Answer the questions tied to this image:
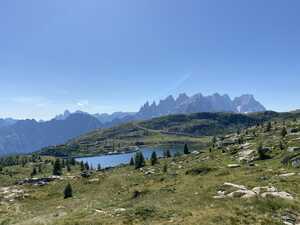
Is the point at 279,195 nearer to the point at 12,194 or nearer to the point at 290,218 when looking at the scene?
the point at 290,218

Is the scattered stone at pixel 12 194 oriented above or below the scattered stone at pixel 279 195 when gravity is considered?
below

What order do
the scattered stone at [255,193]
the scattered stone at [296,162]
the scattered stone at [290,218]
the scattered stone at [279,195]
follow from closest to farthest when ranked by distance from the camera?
the scattered stone at [290,218], the scattered stone at [279,195], the scattered stone at [255,193], the scattered stone at [296,162]

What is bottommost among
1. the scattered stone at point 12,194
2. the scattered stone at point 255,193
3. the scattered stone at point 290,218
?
the scattered stone at point 12,194

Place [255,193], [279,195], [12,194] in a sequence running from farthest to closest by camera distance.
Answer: [12,194]
[255,193]
[279,195]

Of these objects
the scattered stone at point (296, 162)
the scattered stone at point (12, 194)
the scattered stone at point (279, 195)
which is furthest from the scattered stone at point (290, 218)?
the scattered stone at point (12, 194)

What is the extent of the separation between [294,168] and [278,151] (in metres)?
28.8

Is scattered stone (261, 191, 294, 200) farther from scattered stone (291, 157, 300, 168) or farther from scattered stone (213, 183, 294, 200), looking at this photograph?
scattered stone (291, 157, 300, 168)

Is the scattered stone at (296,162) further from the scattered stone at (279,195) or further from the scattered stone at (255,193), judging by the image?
the scattered stone at (279,195)

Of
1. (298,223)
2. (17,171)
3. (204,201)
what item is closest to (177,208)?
(204,201)

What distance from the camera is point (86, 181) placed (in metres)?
95.6

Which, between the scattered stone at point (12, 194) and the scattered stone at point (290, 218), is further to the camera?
the scattered stone at point (12, 194)

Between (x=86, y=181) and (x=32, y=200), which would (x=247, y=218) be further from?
(x=86, y=181)

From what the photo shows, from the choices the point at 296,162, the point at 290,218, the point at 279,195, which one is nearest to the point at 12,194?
the point at 279,195

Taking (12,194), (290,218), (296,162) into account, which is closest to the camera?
(290,218)
